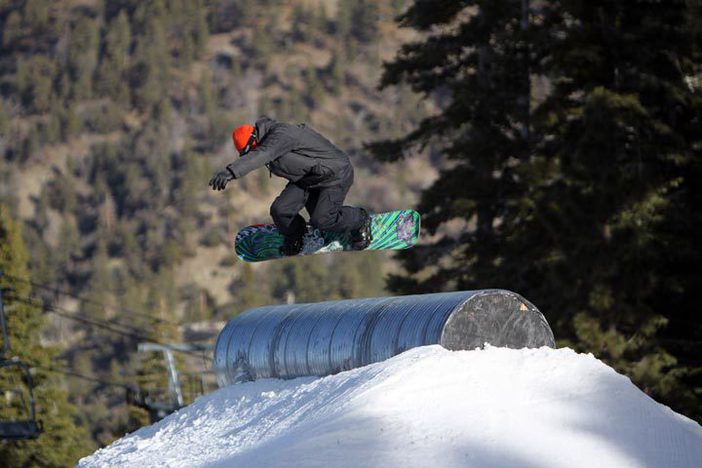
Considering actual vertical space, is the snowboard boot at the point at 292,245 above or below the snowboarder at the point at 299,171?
below

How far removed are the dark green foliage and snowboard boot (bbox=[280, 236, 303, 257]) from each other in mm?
8761

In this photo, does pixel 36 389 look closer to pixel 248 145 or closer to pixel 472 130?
pixel 472 130

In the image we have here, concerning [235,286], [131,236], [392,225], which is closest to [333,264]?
[235,286]

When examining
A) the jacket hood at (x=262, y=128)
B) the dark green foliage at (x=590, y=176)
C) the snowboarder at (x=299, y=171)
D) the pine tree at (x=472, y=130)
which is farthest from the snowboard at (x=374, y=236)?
the pine tree at (x=472, y=130)

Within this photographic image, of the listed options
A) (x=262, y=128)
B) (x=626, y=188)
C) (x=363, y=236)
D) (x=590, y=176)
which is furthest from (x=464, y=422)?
(x=590, y=176)

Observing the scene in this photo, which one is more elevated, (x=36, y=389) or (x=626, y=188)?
(x=626, y=188)

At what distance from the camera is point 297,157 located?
1134 cm

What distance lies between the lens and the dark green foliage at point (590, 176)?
2145 cm

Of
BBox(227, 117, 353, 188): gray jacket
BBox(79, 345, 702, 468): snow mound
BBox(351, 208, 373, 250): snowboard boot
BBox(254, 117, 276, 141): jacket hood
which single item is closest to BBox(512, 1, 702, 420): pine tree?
BBox(351, 208, 373, 250): snowboard boot

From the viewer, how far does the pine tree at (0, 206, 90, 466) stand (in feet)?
131

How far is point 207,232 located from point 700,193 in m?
166

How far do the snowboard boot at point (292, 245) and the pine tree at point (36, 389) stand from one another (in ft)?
91.5

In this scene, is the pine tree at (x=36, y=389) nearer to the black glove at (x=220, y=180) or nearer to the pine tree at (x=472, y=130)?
the pine tree at (x=472, y=130)

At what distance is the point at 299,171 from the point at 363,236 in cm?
180
